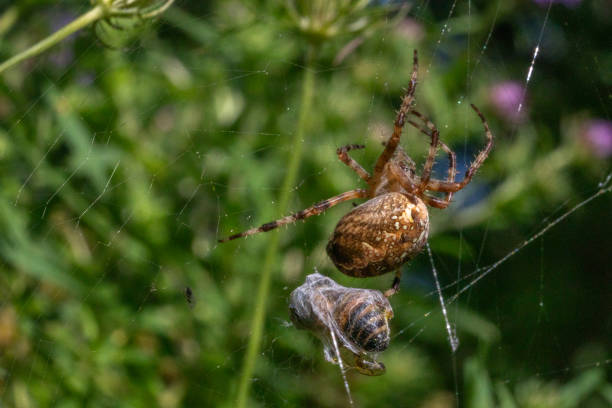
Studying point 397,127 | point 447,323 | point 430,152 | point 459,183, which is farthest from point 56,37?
point 447,323

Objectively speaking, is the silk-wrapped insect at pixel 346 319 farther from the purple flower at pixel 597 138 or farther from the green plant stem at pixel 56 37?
the purple flower at pixel 597 138

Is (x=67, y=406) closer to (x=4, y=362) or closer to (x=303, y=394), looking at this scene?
(x=4, y=362)

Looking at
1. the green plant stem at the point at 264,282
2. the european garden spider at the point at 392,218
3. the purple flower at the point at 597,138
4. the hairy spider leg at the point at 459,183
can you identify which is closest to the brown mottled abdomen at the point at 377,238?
the european garden spider at the point at 392,218

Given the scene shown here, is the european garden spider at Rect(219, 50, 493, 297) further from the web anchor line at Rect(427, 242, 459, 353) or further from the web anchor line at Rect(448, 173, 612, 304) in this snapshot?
the web anchor line at Rect(448, 173, 612, 304)

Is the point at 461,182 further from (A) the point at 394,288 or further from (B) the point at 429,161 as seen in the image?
(A) the point at 394,288

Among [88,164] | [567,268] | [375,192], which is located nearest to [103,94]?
[88,164]
